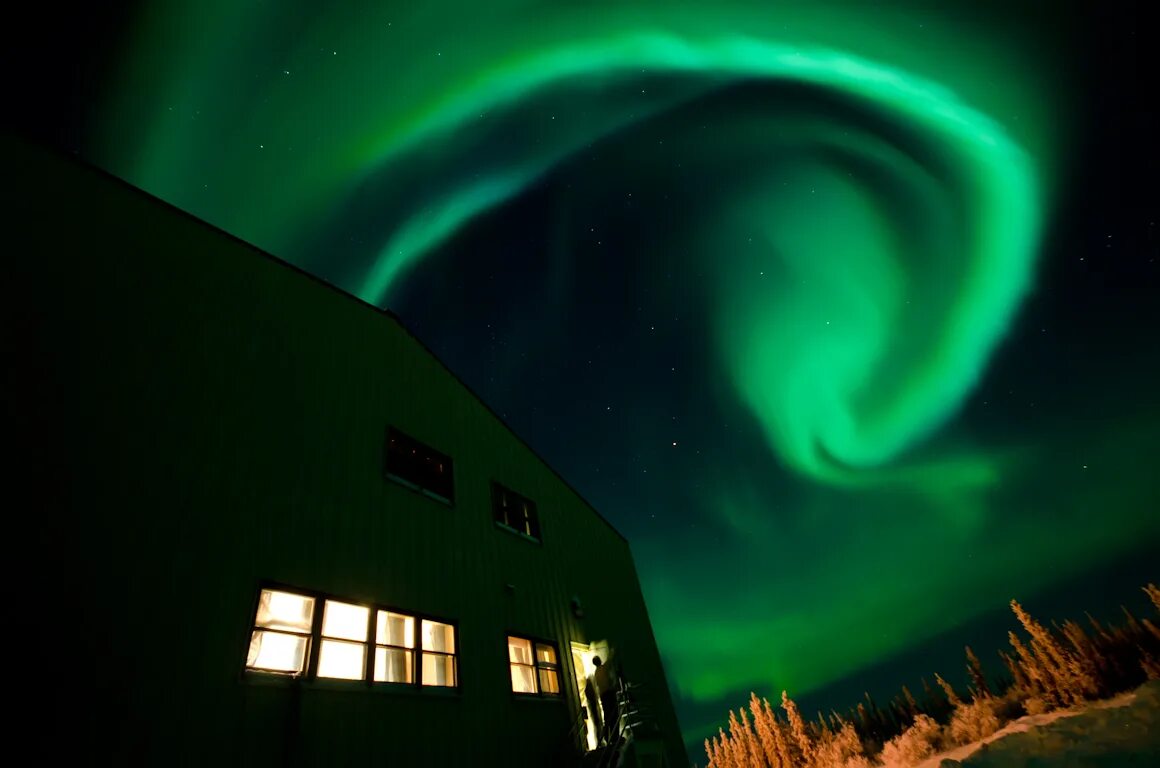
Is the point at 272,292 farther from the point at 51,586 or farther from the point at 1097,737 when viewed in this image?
the point at 1097,737

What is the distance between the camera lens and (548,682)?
11766 mm

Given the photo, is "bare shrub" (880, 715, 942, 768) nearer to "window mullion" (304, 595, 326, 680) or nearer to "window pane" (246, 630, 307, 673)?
"window mullion" (304, 595, 326, 680)

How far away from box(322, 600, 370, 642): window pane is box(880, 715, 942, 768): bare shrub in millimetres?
106647

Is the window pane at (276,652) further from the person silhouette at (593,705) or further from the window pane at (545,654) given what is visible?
the person silhouette at (593,705)

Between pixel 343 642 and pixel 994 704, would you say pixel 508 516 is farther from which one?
pixel 994 704

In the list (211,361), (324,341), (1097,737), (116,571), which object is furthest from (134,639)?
(1097,737)

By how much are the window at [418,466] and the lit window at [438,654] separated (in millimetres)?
2777

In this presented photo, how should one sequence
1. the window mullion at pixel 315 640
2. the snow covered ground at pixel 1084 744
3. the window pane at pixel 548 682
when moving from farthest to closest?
1. the snow covered ground at pixel 1084 744
2. the window pane at pixel 548 682
3. the window mullion at pixel 315 640

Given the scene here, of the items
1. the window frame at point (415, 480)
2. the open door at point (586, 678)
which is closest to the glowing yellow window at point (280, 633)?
the window frame at point (415, 480)

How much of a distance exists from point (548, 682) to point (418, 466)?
6075 millimetres

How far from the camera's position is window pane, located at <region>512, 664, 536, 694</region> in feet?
35.3

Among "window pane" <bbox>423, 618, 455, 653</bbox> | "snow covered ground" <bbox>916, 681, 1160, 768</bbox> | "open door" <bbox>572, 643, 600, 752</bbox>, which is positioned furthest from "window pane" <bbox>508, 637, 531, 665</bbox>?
"snow covered ground" <bbox>916, 681, 1160, 768</bbox>

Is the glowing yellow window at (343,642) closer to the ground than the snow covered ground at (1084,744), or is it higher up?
higher up

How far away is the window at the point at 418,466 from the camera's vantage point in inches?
421
